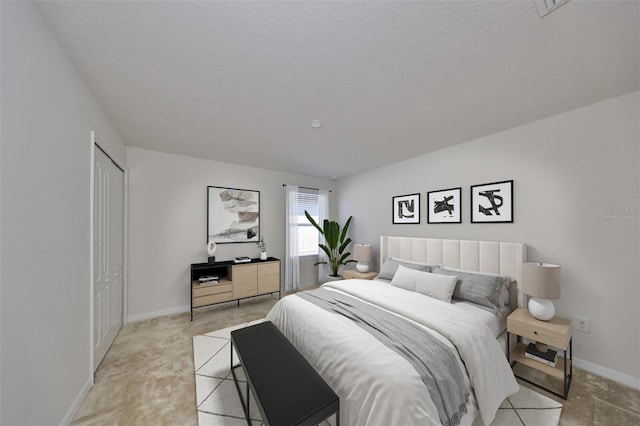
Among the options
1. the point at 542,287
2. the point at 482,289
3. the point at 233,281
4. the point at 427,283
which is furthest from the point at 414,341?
the point at 233,281

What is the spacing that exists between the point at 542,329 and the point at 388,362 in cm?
166

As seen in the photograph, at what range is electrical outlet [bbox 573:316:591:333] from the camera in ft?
6.99

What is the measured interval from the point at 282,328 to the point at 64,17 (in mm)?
2620

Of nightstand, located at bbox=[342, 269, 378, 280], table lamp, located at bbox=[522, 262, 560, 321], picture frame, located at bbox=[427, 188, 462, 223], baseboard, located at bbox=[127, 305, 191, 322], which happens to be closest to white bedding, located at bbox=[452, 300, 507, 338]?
table lamp, located at bbox=[522, 262, 560, 321]

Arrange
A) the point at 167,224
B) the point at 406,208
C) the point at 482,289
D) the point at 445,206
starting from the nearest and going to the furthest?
the point at 482,289
the point at 445,206
the point at 167,224
the point at 406,208

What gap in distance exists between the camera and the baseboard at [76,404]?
5.00 feet

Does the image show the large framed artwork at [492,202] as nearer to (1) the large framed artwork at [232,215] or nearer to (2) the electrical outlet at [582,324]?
(2) the electrical outlet at [582,324]

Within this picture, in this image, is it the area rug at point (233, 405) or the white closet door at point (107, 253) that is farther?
the white closet door at point (107, 253)

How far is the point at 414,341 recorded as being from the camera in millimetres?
1562

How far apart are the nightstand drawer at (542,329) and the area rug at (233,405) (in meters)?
0.43

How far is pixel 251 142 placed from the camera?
9.95ft

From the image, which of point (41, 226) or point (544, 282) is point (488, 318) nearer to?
point (544, 282)

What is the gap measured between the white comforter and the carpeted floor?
67cm

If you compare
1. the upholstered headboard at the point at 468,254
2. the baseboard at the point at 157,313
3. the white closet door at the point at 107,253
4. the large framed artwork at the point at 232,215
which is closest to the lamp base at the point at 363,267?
the upholstered headboard at the point at 468,254
